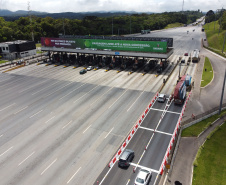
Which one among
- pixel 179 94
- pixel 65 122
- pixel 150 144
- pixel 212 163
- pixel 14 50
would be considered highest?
pixel 14 50

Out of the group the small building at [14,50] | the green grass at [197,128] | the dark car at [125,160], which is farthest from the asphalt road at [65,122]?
the small building at [14,50]

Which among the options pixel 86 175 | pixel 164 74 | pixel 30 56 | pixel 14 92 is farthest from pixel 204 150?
pixel 30 56

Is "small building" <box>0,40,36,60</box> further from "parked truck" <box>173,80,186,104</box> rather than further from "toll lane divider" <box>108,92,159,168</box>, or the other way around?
"parked truck" <box>173,80,186,104</box>

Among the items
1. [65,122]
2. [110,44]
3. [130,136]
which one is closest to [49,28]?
[110,44]

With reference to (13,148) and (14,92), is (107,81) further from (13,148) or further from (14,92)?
(13,148)

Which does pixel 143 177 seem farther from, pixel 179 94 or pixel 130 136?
pixel 179 94

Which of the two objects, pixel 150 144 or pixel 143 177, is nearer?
pixel 143 177
